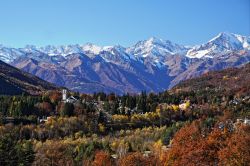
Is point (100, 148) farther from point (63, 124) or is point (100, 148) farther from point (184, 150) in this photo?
point (184, 150)

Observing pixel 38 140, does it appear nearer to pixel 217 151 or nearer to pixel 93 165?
pixel 93 165

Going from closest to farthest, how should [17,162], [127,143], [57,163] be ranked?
[17,162], [57,163], [127,143]

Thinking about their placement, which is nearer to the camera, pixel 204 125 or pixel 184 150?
pixel 184 150

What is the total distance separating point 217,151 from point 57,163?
44470mm

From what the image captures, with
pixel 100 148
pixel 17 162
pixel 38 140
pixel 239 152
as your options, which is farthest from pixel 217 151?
pixel 38 140

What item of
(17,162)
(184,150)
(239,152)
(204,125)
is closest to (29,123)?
(204,125)

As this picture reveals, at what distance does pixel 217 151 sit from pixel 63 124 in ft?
344

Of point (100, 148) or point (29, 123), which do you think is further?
point (29, 123)

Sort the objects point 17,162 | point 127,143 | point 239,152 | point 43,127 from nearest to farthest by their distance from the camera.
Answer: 1. point 239,152
2. point 17,162
3. point 127,143
4. point 43,127

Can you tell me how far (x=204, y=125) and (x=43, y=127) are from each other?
183 ft

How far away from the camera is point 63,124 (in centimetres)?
19775

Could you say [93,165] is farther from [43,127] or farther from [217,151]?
[43,127]

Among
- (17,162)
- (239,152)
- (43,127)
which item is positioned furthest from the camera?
(43,127)

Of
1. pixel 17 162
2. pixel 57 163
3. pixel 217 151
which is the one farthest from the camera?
pixel 57 163
